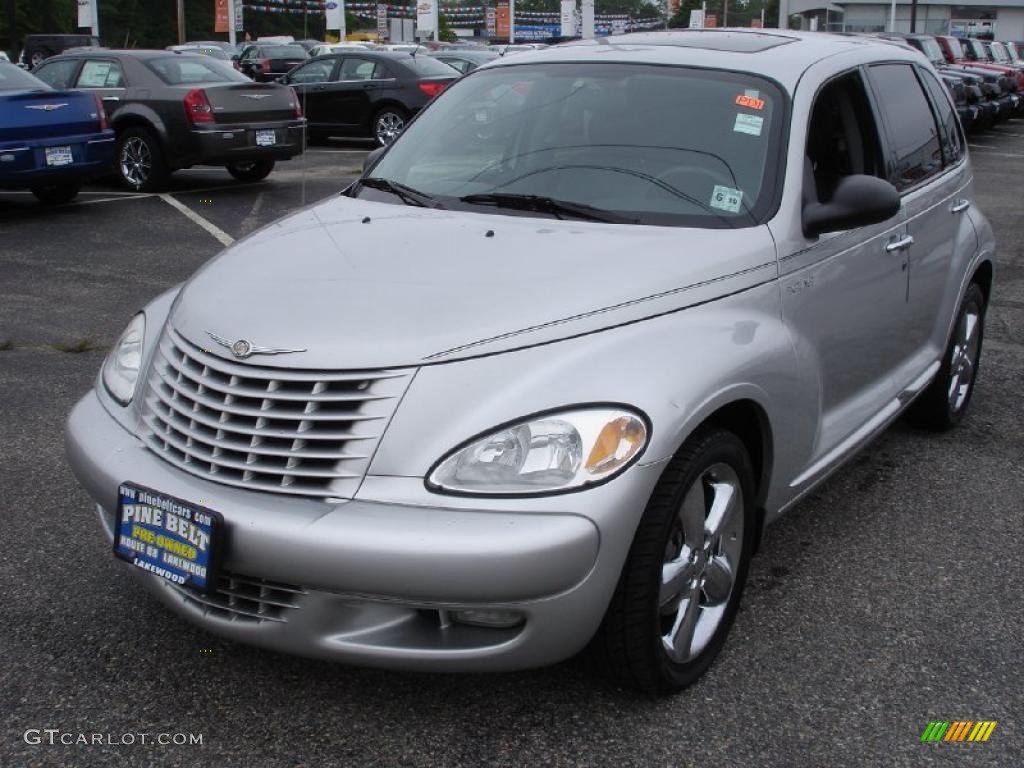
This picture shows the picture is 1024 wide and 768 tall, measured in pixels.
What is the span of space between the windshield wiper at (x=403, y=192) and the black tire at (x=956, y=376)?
2361 mm

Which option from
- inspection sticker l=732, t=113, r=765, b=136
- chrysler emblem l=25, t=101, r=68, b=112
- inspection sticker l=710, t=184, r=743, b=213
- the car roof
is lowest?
chrysler emblem l=25, t=101, r=68, b=112

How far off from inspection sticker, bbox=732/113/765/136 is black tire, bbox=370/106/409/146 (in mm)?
13940

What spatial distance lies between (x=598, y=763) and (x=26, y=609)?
1.81m

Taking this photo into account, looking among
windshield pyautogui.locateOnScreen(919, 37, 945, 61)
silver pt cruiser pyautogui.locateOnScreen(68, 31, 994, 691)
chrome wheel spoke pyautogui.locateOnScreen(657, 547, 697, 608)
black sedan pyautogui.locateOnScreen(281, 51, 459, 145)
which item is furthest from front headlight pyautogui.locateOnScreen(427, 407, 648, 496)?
windshield pyautogui.locateOnScreen(919, 37, 945, 61)

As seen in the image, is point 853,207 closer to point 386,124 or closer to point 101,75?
point 101,75

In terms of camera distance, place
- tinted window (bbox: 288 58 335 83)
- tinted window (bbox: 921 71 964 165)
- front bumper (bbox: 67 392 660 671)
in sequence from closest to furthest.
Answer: front bumper (bbox: 67 392 660 671) → tinted window (bbox: 921 71 964 165) → tinted window (bbox: 288 58 335 83)

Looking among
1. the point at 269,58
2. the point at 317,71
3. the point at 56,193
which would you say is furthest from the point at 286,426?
the point at 269,58

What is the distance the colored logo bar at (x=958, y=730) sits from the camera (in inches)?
114

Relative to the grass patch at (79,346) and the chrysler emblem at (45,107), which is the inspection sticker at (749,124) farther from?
the chrysler emblem at (45,107)

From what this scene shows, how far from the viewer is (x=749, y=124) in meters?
3.72

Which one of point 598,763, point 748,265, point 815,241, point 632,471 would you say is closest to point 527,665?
point 598,763

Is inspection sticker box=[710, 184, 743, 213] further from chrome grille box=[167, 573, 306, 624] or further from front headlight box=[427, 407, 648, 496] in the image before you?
chrome grille box=[167, 573, 306, 624]

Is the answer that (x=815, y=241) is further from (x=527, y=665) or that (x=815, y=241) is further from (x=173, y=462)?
(x=173, y=462)

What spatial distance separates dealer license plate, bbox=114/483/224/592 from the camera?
267 cm
